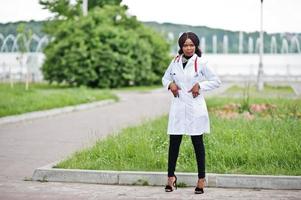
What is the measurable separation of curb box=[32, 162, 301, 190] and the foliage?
30.6 m

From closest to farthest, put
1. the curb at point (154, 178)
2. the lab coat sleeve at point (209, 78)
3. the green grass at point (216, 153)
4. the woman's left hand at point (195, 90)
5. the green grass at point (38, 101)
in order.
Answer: the woman's left hand at point (195, 90)
the lab coat sleeve at point (209, 78)
the curb at point (154, 178)
the green grass at point (216, 153)
the green grass at point (38, 101)

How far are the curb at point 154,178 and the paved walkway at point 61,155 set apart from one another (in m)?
0.17

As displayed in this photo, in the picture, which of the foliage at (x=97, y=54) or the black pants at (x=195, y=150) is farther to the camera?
the foliage at (x=97, y=54)

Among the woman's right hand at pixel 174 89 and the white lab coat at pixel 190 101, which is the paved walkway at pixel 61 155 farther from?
the woman's right hand at pixel 174 89

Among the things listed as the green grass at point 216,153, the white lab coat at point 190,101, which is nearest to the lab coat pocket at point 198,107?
the white lab coat at point 190,101

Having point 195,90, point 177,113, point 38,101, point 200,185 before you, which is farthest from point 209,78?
point 38,101

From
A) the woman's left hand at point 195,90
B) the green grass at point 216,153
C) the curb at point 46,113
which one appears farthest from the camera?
the curb at point 46,113

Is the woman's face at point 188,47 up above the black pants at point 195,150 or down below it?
above

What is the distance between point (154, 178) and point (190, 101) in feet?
4.33

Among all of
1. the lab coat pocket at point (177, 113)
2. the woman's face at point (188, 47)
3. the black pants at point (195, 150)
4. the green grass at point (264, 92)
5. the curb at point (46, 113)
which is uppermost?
the woman's face at point (188, 47)

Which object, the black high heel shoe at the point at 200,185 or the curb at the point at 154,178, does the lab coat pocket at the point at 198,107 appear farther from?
the curb at the point at 154,178

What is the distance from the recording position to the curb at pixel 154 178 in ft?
26.8

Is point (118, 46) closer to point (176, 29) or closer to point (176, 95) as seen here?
point (176, 29)

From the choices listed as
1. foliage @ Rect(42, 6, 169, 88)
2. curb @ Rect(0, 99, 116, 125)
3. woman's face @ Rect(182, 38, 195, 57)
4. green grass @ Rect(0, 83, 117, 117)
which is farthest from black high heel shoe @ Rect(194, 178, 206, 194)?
foliage @ Rect(42, 6, 169, 88)
